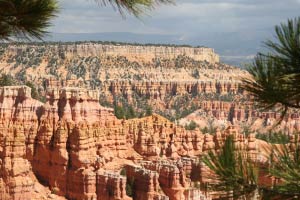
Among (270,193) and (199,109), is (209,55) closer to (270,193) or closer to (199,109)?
(199,109)

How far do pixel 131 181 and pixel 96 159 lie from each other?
2.26 metres

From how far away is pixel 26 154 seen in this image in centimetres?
3503

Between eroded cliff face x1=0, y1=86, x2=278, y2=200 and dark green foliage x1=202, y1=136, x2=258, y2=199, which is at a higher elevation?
dark green foliage x1=202, y1=136, x2=258, y2=199

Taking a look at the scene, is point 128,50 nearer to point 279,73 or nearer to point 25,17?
point 25,17

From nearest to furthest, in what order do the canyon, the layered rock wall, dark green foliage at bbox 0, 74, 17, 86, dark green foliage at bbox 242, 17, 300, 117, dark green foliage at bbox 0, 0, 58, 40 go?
1. dark green foliage at bbox 242, 17, 300, 117
2. dark green foliage at bbox 0, 0, 58, 40
3. dark green foliage at bbox 0, 74, 17, 86
4. the canyon
5. the layered rock wall

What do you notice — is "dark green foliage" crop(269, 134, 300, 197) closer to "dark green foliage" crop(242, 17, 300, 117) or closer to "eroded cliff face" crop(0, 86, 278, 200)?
"dark green foliage" crop(242, 17, 300, 117)

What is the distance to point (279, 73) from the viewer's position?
16.9ft

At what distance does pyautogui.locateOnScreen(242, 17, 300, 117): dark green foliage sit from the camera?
4.86 meters

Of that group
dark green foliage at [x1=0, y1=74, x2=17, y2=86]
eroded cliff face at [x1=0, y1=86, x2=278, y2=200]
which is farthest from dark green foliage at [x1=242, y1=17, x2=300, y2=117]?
eroded cliff face at [x1=0, y1=86, x2=278, y2=200]

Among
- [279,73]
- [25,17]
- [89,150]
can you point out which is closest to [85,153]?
[89,150]

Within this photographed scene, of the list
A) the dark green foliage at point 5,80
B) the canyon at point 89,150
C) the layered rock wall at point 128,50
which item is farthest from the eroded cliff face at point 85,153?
the layered rock wall at point 128,50

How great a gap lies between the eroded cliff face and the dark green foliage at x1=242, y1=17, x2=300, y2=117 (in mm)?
22738

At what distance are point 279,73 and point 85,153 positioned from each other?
30.0m

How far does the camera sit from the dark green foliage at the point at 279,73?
4.86 metres
